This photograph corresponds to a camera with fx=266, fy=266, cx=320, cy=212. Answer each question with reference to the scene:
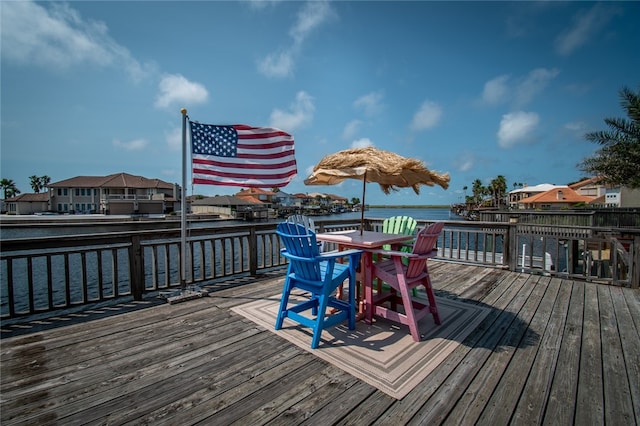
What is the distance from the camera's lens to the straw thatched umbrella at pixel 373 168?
2.68 meters

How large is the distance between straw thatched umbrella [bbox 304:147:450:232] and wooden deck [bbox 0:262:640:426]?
1672mm

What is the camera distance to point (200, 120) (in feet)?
12.2

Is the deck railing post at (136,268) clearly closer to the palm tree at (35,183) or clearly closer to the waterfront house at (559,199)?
the waterfront house at (559,199)

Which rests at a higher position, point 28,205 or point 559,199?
point 28,205

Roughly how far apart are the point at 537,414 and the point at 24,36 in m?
6.91

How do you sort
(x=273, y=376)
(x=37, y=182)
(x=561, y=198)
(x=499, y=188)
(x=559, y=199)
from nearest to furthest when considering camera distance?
(x=273, y=376), (x=559, y=199), (x=561, y=198), (x=499, y=188), (x=37, y=182)

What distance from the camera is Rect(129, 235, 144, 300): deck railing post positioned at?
3.38 metres

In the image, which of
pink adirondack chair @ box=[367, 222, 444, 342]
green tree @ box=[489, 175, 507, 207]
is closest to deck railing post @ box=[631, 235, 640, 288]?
pink adirondack chair @ box=[367, 222, 444, 342]

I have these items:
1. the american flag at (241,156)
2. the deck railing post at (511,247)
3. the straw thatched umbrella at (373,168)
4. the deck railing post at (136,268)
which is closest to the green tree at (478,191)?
the deck railing post at (511,247)

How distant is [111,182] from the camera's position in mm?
43688

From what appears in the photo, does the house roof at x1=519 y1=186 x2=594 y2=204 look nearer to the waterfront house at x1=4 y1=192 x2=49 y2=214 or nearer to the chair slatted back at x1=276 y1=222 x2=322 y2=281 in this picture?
the chair slatted back at x1=276 y1=222 x2=322 y2=281

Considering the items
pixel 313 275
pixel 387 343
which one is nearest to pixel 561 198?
pixel 387 343

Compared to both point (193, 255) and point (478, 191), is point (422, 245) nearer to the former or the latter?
point (193, 255)

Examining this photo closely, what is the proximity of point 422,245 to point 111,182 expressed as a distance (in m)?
54.4
